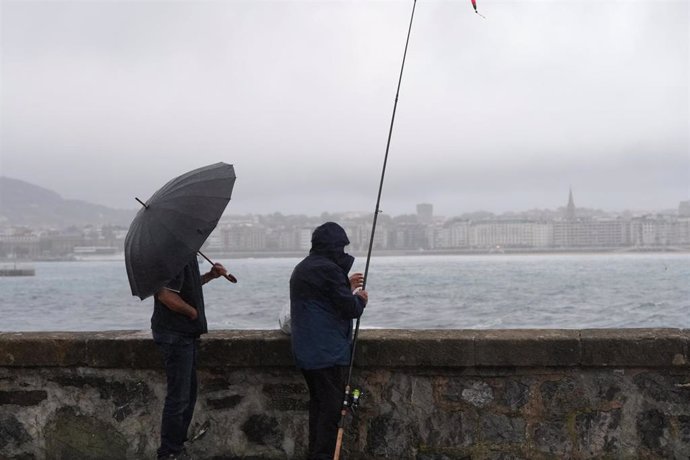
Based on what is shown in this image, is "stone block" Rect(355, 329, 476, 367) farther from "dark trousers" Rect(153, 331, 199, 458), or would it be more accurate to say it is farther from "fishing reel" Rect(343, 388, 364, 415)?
"dark trousers" Rect(153, 331, 199, 458)

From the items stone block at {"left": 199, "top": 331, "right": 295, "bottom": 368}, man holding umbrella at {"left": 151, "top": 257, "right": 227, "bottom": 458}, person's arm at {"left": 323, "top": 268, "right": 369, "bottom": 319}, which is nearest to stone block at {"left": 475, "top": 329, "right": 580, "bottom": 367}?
person's arm at {"left": 323, "top": 268, "right": 369, "bottom": 319}

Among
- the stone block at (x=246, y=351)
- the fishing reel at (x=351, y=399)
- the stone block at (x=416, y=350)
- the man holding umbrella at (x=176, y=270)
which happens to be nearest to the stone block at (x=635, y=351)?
the stone block at (x=416, y=350)

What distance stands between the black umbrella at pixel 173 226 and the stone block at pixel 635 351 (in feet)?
6.93

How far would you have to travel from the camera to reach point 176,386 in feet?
13.4

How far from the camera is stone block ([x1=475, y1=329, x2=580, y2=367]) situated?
4.32 meters

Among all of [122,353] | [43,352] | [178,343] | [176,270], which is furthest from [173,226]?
[43,352]

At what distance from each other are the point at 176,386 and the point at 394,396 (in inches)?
48.3

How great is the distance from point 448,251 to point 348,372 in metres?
197

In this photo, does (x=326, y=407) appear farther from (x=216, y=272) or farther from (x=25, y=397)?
(x=25, y=397)

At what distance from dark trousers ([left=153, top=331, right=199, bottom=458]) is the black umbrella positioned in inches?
12.5

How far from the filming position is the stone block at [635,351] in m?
4.27

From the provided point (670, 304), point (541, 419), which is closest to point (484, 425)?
point (541, 419)

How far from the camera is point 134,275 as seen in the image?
12.9 ft

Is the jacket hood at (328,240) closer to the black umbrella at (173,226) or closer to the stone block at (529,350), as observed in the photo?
the black umbrella at (173,226)
